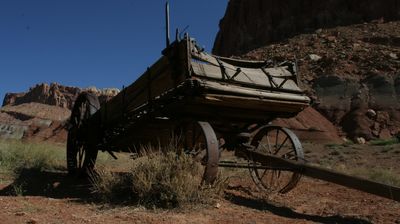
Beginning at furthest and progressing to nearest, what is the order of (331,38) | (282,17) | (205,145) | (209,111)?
(282,17), (331,38), (209,111), (205,145)

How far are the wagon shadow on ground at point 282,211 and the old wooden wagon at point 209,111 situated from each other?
0.40m

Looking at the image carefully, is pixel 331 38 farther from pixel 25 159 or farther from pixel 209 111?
pixel 209 111

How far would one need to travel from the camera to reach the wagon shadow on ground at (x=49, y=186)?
24.7ft

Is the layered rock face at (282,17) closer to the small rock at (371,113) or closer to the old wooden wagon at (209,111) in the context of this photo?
the small rock at (371,113)

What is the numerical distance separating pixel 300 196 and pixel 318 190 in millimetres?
726

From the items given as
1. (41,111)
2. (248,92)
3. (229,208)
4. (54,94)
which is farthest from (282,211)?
(54,94)

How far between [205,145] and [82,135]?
4167 millimetres

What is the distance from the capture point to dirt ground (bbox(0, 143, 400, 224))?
525cm

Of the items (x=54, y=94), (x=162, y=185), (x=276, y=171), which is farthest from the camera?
(x=54, y=94)

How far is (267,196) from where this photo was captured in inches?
294

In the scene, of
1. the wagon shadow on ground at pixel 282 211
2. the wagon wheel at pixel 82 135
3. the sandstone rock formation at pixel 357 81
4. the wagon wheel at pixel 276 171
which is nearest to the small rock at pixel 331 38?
the sandstone rock formation at pixel 357 81

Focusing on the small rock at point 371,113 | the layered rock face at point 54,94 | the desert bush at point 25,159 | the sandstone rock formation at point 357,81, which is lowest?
the desert bush at point 25,159

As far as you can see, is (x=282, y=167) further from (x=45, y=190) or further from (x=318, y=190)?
(x=45, y=190)

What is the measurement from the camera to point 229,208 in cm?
602
